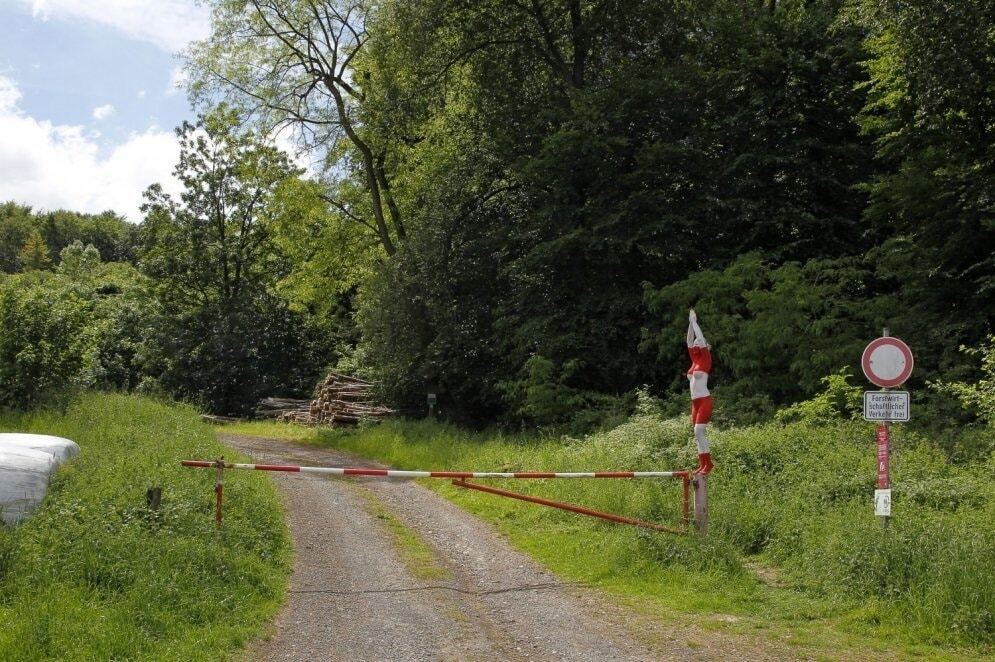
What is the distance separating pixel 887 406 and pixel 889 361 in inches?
18.5

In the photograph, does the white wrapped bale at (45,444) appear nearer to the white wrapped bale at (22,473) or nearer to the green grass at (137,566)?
the white wrapped bale at (22,473)

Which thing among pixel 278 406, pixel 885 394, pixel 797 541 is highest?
pixel 885 394

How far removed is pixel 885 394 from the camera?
9141 mm

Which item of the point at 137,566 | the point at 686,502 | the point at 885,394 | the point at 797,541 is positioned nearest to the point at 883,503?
the point at 885,394

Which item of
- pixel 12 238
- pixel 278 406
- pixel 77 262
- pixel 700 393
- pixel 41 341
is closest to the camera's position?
pixel 700 393

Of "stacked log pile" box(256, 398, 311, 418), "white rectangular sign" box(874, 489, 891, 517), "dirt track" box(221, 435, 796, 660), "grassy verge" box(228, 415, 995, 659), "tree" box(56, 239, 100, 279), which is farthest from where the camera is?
"tree" box(56, 239, 100, 279)

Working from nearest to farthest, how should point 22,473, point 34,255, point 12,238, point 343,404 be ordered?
point 22,473
point 343,404
point 34,255
point 12,238

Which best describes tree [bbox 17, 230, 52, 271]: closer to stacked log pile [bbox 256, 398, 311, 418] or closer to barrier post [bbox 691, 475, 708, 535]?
stacked log pile [bbox 256, 398, 311, 418]

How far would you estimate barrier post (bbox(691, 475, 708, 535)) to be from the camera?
10320mm

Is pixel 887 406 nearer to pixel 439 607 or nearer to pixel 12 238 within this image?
pixel 439 607

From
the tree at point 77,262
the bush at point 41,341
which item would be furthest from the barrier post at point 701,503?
the tree at point 77,262

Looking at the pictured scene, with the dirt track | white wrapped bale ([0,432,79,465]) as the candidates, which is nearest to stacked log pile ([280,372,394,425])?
the dirt track

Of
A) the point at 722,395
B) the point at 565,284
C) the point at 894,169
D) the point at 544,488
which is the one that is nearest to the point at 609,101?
the point at 565,284

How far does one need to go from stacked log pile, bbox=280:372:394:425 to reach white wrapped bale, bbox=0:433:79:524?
18.2 m
